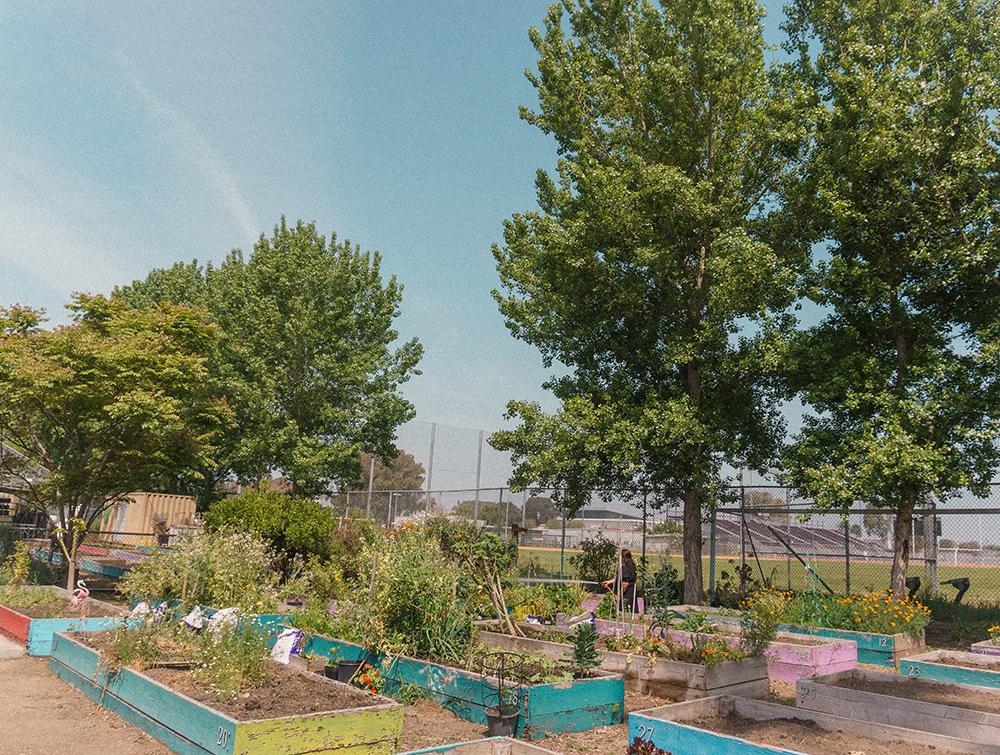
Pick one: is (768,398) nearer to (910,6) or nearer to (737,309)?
(737,309)

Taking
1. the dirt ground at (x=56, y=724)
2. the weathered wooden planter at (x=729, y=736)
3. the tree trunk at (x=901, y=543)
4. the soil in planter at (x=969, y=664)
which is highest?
the tree trunk at (x=901, y=543)

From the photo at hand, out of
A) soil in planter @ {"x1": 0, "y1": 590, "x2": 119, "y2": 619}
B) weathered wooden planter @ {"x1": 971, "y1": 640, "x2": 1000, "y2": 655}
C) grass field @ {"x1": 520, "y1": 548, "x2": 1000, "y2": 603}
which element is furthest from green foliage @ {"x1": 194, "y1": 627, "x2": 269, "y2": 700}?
weathered wooden planter @ {"x1": 971, "y1": 640, "x2": 1000, "y2": 655}

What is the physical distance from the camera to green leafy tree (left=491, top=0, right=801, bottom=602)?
17000mm

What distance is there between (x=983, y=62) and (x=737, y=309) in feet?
21.5

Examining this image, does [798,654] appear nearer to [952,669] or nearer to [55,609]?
[952,669]

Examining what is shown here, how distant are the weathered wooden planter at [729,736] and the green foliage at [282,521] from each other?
482 inches

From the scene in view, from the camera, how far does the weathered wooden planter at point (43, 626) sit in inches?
449

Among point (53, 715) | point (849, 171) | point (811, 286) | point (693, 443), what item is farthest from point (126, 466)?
point (849, 171)

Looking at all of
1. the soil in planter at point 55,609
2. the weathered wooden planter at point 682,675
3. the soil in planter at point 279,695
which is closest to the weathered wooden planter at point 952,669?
the weathered wooden planter at point 682,675

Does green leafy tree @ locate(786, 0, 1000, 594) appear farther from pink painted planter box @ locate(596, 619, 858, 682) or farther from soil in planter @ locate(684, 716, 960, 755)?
soil in planter @ locate(684, 716, 960, 755)

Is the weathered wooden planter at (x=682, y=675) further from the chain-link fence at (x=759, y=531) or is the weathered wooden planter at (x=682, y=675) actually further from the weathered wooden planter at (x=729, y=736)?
the chain-link fence at (x=759, y=531)

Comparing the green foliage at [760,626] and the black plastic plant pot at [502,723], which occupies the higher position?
the green foliage at [760,626]

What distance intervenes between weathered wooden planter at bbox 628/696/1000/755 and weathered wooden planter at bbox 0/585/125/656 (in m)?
7.96

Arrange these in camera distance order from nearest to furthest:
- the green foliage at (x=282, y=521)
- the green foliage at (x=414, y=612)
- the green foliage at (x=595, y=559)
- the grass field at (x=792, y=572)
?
the green foliage at (x=414, y=612), the green foliage at (x=282, y=521), the green foliage at (x=595, y=559), the grass field at (x=792, y=572)
